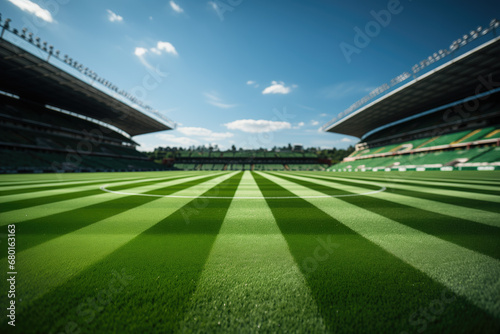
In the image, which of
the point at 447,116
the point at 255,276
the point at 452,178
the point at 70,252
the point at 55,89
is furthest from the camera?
the point at 447,116

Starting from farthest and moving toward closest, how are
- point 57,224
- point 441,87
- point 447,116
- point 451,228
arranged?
1. point 447,116
2. point 441,87
3. point 57,224
4. point 451,228

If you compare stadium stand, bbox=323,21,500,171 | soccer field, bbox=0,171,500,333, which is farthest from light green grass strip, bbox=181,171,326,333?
stadium stand, bbox=323,21,500,171

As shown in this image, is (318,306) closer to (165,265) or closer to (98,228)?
(165,265)

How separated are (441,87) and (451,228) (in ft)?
124

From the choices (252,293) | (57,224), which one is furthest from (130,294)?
(57,224)

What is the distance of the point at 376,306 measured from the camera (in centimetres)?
127

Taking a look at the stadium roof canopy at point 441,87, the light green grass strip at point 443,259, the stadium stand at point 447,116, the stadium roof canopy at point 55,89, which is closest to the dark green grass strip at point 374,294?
the light green grass strip at point 443,259

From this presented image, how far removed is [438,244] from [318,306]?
6.47 ft

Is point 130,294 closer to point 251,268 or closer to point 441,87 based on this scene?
point 251,268

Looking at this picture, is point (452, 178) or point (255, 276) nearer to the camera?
point (255, 276)

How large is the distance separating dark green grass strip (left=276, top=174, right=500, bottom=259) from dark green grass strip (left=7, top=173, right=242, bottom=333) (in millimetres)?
2961

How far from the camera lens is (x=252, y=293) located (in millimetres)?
1429

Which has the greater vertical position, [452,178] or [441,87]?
[441,87]

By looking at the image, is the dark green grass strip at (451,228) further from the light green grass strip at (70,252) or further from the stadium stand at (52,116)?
the stadium stand at (52,116)
